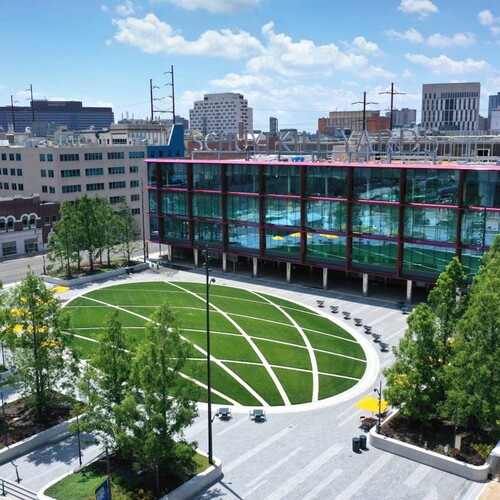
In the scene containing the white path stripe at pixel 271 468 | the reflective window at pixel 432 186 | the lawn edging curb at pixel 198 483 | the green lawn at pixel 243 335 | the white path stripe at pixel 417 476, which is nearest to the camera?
the lawn edging curb at pixel 198 483

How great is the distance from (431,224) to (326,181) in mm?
11650

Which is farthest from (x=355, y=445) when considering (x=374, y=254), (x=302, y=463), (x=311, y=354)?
(x=374, y=254)

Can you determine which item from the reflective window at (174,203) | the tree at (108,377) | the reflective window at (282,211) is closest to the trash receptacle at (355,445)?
the tree at (108,377)

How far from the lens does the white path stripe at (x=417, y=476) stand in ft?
95.9

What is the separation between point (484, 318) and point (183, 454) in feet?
54.5

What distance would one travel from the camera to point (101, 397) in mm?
29328

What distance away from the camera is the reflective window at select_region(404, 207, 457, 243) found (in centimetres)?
5419

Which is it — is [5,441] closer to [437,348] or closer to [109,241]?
[437,348]

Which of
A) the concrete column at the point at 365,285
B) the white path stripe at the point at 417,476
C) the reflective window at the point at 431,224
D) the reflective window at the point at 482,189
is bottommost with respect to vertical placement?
the white path stripe at the point at 417,476

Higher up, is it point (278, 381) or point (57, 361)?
point (57, 361)

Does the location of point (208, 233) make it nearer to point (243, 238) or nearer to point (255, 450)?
point (243, 238)

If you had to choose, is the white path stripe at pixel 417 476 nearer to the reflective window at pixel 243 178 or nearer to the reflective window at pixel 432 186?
the reflective window at pixel 432 186

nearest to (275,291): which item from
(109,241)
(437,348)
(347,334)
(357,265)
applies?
(357,265)

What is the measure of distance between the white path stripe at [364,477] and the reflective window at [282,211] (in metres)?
35.1
